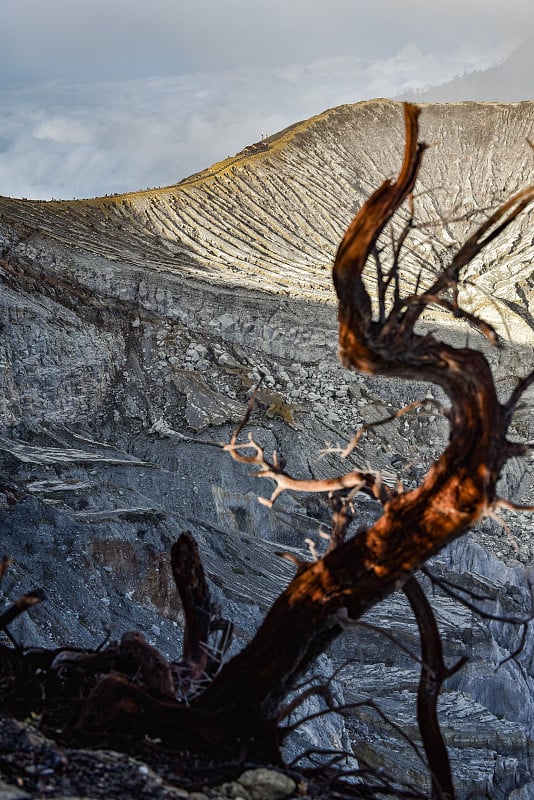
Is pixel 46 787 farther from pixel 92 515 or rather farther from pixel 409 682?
pixel 409 682

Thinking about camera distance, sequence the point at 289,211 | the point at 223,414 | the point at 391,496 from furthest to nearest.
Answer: the point at 289,211
the point at 223,414
the point at 391,496

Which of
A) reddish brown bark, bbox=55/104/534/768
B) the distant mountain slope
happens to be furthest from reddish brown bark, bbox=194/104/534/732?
the distant mountain slope

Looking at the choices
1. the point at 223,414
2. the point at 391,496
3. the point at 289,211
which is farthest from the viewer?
the point at 289,211

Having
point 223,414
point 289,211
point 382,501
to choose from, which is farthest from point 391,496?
point 289,211

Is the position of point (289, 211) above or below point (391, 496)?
above

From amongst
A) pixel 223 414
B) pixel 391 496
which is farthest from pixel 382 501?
pixel 223 414

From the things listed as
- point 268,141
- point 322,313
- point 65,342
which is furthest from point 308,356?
point 268,141

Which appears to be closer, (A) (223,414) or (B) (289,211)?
(A) (223,414)

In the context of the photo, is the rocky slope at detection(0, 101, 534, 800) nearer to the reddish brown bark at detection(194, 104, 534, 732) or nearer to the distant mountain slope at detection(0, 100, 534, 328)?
the distant mountain slope at detection(0, 100, 534, 328)

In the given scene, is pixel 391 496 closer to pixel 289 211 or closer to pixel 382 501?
pixel 382 501
